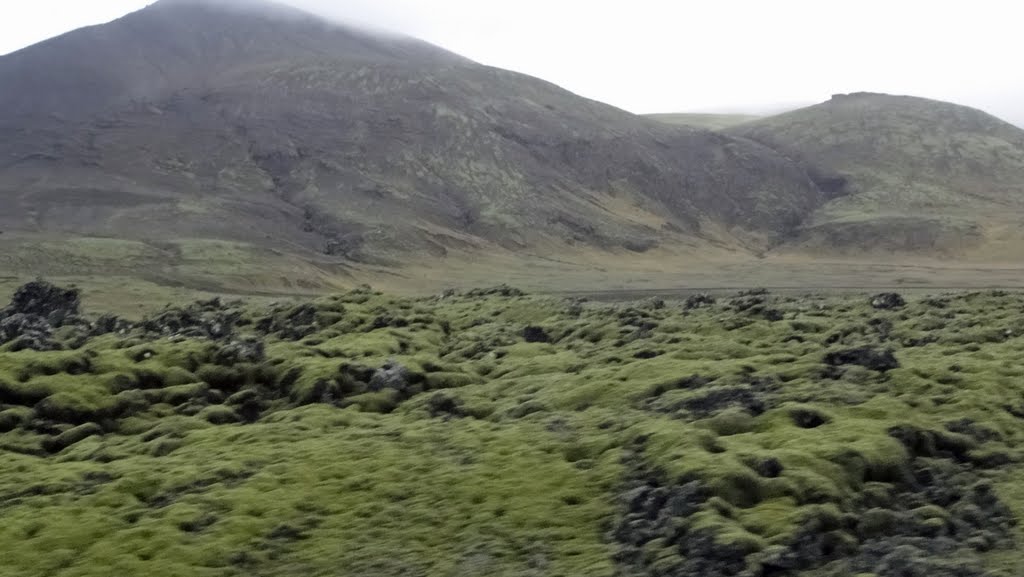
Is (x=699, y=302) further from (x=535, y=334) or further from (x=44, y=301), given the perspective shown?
(x=44, y=301)

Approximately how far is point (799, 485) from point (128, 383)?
24.3 metres

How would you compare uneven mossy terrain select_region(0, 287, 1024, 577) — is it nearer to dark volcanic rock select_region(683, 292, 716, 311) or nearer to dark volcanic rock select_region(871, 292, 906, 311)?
dark volcanic rock select_region(871, 292, 906, 311)

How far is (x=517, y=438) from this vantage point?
29.2 metres

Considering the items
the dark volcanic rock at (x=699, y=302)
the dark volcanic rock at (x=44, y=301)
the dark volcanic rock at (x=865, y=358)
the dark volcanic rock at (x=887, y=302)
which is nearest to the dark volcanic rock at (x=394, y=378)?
the dark volcanic rock at (x=865, y=358)

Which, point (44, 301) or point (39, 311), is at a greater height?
point (44, 301)

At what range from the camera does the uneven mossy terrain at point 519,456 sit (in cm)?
2153

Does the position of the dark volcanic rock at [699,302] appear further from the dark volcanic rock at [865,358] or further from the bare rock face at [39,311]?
the bare rock face at [39,311]

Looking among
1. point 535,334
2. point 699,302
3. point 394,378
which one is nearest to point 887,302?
point 699,302

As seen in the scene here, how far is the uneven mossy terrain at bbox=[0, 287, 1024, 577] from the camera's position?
21.5 metres

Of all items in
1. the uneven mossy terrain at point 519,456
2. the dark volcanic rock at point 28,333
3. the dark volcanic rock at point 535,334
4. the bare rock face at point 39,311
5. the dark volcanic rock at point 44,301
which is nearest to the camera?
the uneven mossy terrain at point 519,456

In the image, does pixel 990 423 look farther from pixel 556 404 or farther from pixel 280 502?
pixel 280 502

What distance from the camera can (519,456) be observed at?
27.4 m

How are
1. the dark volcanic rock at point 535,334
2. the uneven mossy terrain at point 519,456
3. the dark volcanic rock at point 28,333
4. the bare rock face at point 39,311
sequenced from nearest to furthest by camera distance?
the uneven mossy terrain at point 519,456
the dark volcanic rock at point 28,333
the bare rock face at point 39,311
the dark volcanic rock at point 535,334

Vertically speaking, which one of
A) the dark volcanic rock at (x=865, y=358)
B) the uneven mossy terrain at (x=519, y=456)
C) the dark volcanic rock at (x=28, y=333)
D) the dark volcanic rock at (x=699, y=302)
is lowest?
the uneven mossy terrain at (x=519, y=456)
